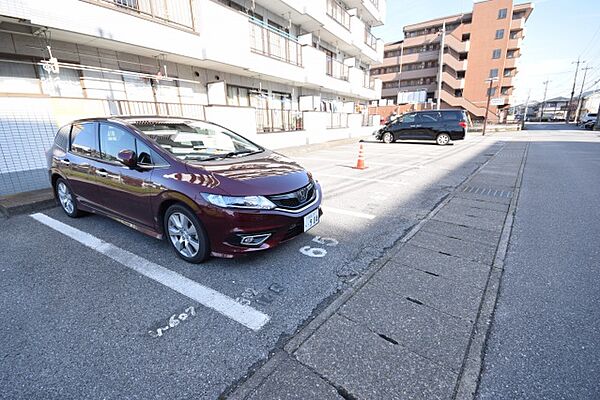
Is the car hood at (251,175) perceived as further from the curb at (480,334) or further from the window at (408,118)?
the window at (408,118)

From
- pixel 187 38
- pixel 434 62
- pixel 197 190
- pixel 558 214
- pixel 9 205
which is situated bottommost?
pixel 558 214

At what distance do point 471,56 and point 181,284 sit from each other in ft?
161

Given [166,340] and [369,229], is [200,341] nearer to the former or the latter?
[166,340]

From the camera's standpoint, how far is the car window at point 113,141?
316 centimetres

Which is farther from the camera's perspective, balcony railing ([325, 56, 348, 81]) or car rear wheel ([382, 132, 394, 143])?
car rear wheel ([382, 132, 394, 143])

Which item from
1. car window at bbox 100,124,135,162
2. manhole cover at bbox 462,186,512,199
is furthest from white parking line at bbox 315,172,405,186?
car window at bbox 100,124,135,162

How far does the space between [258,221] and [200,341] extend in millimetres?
1073

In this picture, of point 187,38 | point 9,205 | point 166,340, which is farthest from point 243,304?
point 187,38

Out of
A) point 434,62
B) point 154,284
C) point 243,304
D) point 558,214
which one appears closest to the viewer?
point 243,304

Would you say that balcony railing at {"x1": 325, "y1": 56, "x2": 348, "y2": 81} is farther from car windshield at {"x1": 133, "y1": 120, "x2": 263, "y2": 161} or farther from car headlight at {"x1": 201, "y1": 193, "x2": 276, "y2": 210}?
car headlight at {"x1": 201, "y1": 193, "x2": 276, "y2": 210}

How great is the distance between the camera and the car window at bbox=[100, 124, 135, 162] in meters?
3.16

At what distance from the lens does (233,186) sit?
8.45ft

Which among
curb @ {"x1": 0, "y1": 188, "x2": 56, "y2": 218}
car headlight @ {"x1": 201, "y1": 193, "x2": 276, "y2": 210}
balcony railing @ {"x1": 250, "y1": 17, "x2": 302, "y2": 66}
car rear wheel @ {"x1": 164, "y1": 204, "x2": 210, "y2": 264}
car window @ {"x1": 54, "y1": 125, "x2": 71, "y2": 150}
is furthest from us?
balcony railing @ {"x1": 250, "y1": 17, "x2": 302, "y2": 66}

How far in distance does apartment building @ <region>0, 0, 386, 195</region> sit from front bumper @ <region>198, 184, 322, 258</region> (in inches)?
200
